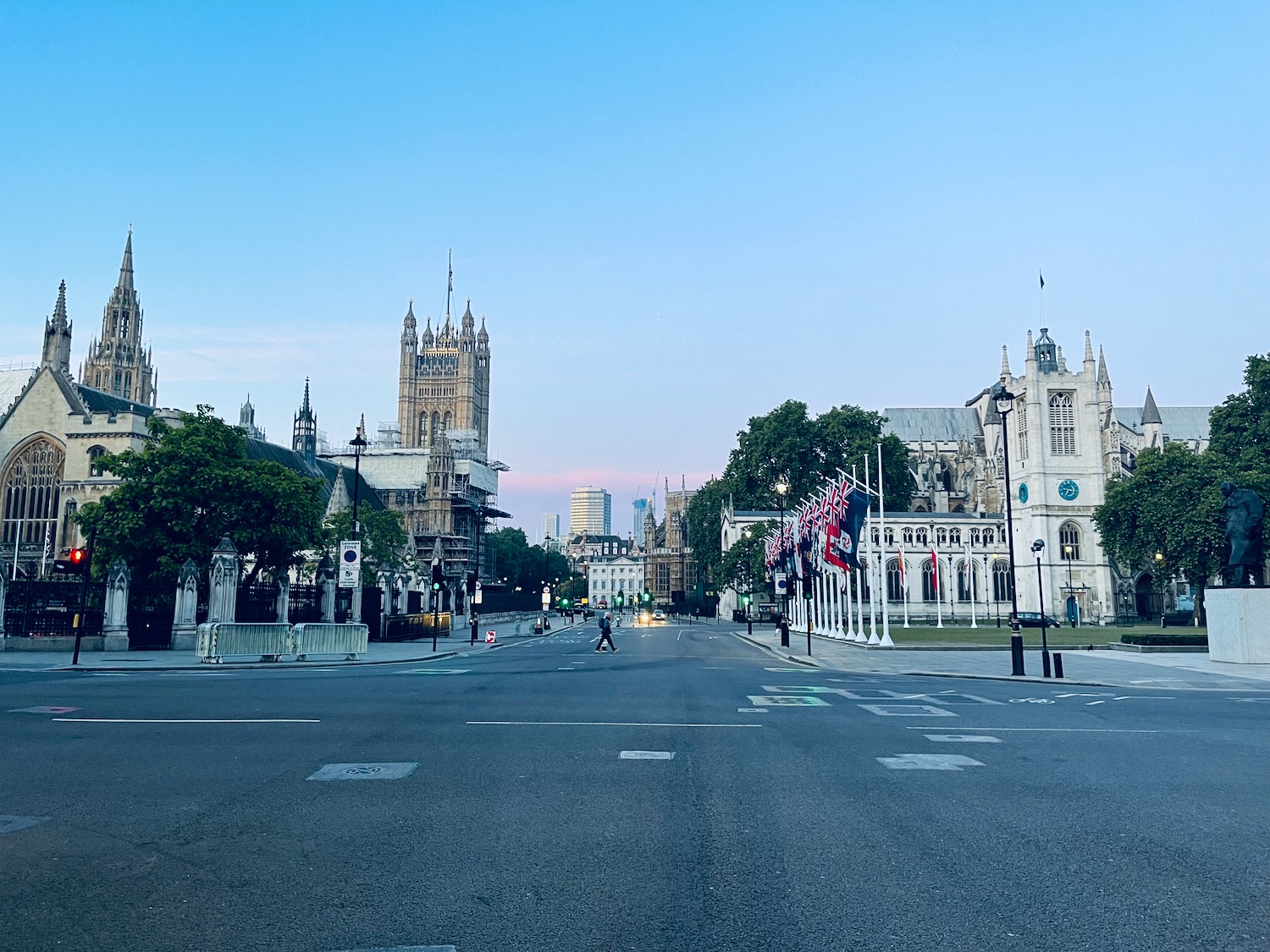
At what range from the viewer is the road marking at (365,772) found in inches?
379

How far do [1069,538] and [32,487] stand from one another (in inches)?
3751

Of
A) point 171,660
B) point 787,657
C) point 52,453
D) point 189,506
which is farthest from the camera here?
point 52,453

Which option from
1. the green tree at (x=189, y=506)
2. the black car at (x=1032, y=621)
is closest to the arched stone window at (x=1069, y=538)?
the black car at (x=1032, y=621)

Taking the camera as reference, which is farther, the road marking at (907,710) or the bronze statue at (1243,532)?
the bronze statue at (1243,532)

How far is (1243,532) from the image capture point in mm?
28406

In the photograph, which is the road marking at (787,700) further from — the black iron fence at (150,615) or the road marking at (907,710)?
the black iron fence at (150,615)

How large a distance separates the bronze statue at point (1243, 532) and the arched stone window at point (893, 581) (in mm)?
62451

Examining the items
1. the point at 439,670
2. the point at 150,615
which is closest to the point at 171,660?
the point at 150,615

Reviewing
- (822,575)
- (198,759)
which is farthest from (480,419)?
(198,759)

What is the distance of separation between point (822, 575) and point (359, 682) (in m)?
40.9

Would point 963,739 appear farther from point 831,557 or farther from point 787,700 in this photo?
point 831,557

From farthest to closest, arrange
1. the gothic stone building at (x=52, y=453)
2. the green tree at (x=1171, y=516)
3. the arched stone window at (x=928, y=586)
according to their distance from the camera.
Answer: the arched stone window at (x=928, y=586)
the gothic stone building at (x=52, y=453)
the green tree at (x=1171, y=516)

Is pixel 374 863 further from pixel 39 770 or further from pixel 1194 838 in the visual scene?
pixel 1194 838

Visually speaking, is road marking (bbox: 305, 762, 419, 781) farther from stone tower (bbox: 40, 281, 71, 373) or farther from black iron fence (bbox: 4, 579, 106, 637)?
stone tower (bbox: 40, 281, 71, 373)
